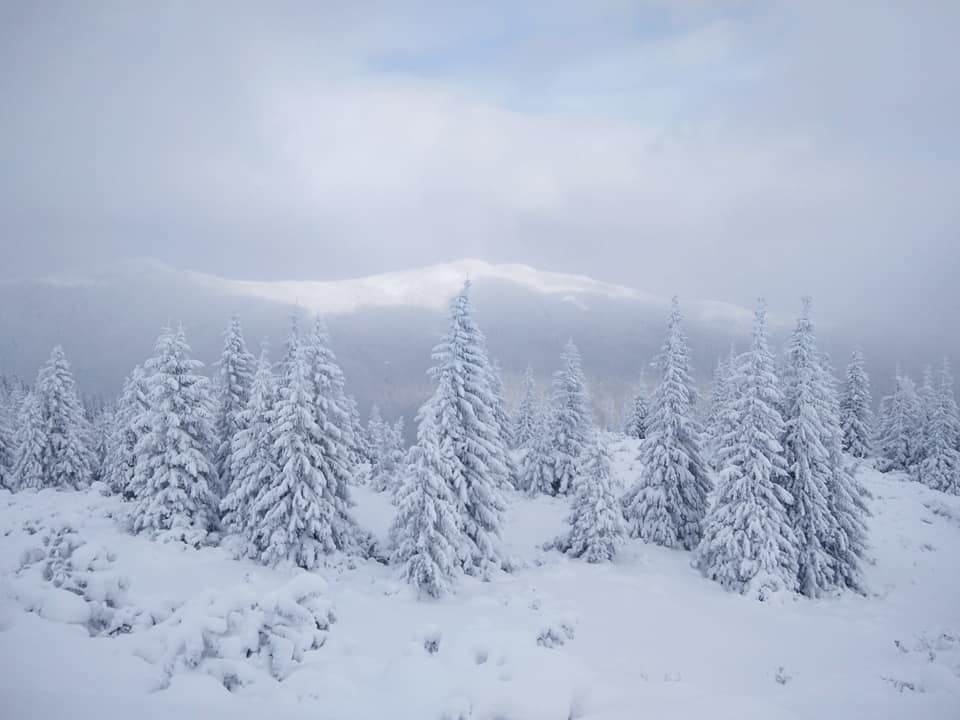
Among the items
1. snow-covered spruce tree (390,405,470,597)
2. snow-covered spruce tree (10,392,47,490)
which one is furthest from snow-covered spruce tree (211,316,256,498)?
snow-covered spruce tree (10,392,47,490)

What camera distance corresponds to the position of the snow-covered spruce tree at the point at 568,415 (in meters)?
36.8

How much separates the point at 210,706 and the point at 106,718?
1.01 meters

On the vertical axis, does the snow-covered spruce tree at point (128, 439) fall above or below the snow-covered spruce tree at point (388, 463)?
above

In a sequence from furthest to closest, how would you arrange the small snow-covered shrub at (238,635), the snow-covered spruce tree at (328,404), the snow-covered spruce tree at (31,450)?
the snow-covered spruce tree at (31,450) → the snow-covered spruce tree at (328,404) → the small snow-covered shrub at (238,635)

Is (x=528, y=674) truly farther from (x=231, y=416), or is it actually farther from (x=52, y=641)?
(x=231, y=416)

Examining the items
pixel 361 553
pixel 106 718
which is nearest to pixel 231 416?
pixel 361 553

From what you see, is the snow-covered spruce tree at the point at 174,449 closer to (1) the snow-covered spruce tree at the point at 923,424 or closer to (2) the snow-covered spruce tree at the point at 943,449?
(2) the snow-covered spruce tree at the point at 943,449

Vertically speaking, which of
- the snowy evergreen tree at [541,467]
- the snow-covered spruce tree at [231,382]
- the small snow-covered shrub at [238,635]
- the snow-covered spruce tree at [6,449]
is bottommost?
the snow-covered spruce tree at [6,449]

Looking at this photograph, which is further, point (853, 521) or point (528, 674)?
point (853, 521)

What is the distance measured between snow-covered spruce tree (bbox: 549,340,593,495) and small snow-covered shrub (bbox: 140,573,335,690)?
30.0 m

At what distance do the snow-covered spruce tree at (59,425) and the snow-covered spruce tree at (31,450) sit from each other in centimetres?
24

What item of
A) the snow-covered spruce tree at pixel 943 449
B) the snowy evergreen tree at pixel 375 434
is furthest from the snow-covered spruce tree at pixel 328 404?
the snow-covered spruce tree at pixel 943 449

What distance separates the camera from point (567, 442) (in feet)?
122

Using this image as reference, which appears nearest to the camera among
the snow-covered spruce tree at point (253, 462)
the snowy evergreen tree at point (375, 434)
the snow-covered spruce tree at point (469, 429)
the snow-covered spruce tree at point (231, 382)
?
the snow-covered spruce tree at point (469, 429)
